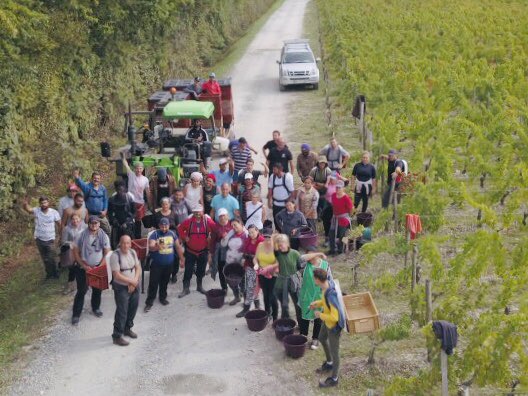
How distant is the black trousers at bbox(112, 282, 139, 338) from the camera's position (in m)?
10.5

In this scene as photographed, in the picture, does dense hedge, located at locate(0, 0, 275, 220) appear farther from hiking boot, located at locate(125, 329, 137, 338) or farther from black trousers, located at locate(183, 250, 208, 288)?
hiking boot, located at locate(125, 329, 137, 338)

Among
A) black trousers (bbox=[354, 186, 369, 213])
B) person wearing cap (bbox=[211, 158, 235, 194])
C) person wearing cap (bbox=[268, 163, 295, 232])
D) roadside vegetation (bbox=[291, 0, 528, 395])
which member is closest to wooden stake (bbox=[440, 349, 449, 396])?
roadside vegetation (bbox=[291, 0, 528, 395])

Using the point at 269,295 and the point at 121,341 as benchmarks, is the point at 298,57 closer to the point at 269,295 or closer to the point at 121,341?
the point at 269,295

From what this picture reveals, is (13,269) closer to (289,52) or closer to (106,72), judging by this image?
(106,72)

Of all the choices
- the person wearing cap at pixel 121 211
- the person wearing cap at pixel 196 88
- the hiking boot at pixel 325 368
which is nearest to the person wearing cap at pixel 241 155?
the person wearing cap at pixel 121 211

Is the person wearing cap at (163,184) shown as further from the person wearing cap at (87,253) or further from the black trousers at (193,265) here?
the person wearing cap at (87,253)

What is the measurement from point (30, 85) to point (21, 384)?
8.37 m

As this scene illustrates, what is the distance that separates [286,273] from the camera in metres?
10.5

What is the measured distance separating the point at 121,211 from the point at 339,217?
4166 millimetres

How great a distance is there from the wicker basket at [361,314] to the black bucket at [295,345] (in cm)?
83

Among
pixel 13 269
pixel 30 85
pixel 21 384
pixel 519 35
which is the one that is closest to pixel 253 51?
pixel 519 35

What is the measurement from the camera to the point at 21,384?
9.88 m

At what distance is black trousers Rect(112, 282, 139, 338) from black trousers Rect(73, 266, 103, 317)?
102 centimetres

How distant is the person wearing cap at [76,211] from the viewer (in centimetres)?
1238
